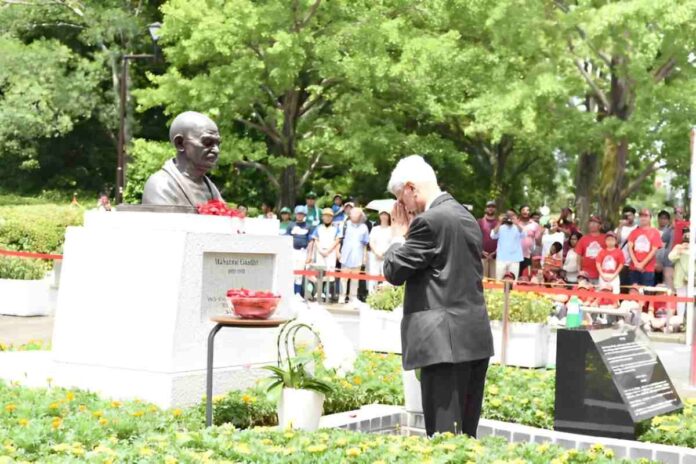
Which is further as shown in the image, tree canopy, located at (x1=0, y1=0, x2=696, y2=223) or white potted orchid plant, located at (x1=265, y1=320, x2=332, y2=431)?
tree canopy, located at (x1=0, y1=0, x2=696, y2=223)

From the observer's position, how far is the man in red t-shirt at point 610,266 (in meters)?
16.9

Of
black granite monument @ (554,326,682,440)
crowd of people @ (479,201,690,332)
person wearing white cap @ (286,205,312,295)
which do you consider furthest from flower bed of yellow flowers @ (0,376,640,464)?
person wearing white cap @ (286,205,312,295)

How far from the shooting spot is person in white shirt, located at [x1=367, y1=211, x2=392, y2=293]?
18.5m

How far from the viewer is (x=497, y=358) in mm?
13508

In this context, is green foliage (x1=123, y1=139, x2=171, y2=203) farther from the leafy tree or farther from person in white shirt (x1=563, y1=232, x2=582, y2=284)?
person in white shirt (x1=563, y1=232, x2=582, y2=284)

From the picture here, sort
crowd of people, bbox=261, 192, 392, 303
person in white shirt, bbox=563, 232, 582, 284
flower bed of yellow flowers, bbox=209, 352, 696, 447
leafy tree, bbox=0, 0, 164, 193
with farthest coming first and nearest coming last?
leafy tree, bbox=0, 0, 164, 193
crowd of people, bbox=261, 192, 392, 303
person in white shirt, bbox=563, 232, 582, 284
flower bed of yellow flowers, bbox=209, 352, 696, 447

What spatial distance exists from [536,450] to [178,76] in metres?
24.9

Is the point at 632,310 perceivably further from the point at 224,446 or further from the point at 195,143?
the point at 224,446

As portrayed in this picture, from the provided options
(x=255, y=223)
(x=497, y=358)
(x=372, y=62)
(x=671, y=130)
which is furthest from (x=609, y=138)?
(x=255, y=223)

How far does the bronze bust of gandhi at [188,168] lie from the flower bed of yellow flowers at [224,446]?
242cm

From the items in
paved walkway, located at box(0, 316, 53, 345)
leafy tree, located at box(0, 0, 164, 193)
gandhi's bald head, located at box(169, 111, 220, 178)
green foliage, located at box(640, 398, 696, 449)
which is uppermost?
leafy tree, located at box(0, 0, 164, 193)

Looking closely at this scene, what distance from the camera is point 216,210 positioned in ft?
29.1

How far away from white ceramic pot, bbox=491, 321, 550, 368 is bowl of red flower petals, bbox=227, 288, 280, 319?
20.4 feet

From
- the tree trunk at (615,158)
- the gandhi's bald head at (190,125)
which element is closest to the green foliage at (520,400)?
the gandhi's bald head at (190,125)
